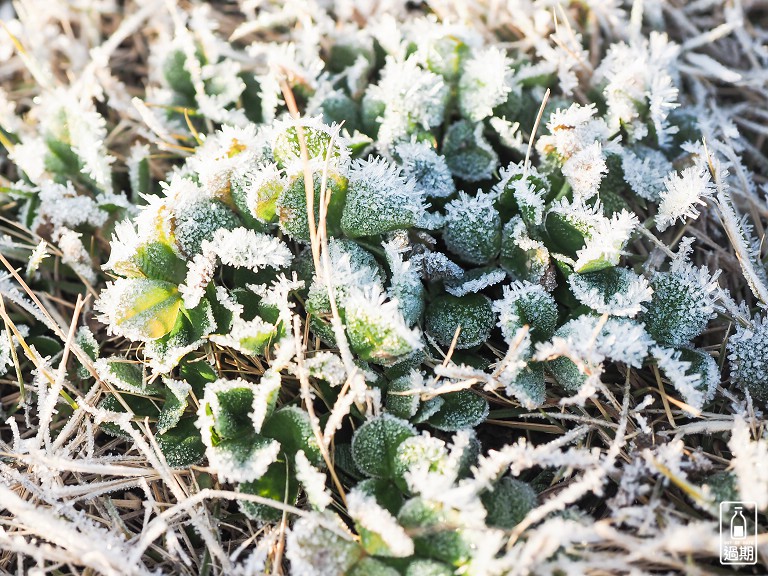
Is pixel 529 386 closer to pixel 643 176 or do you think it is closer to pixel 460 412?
pixel 460 412

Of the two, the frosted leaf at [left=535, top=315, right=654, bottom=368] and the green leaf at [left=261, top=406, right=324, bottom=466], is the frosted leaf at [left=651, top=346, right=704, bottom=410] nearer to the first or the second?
the frosted leaf at [left=535, top=315, right=654, bottom=368]

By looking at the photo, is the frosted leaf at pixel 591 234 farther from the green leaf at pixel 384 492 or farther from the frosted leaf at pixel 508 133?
the green leaf at pixel 384 492

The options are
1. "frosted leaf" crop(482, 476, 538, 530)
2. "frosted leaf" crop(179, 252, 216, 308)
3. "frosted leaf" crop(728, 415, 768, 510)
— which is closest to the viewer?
"frosted leaf" crop(728, 415, 768, 510)

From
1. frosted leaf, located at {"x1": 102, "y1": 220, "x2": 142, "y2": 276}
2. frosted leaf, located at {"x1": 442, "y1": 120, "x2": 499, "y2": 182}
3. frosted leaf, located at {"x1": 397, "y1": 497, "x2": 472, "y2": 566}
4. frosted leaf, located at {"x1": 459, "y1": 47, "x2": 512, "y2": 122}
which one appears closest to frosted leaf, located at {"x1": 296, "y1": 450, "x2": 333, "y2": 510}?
frosted leaf, located at {"x1": 397, "y1": 497, "x2": 472, "y2": 566}

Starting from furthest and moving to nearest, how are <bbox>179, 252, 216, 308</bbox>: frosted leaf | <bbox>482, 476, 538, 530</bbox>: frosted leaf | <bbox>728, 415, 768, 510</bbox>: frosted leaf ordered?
<bbox>179, 252, 216, 308</bbox>: frosted leaf → <bbox>482, 476, 538, 530</bbox>: frosted leaf → <bbox>728, 415, 768, 510</bbox>: frosted leaf

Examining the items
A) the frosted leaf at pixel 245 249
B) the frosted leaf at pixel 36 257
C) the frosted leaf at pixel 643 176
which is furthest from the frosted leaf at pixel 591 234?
the frosted leaf at pixel 36 257

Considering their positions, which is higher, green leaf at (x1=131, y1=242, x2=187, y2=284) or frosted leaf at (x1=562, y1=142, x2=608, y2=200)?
frosted leaf at (x1=562, y1=142, x2=608, y2=200)

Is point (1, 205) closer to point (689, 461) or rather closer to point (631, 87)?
point (631, 87)
